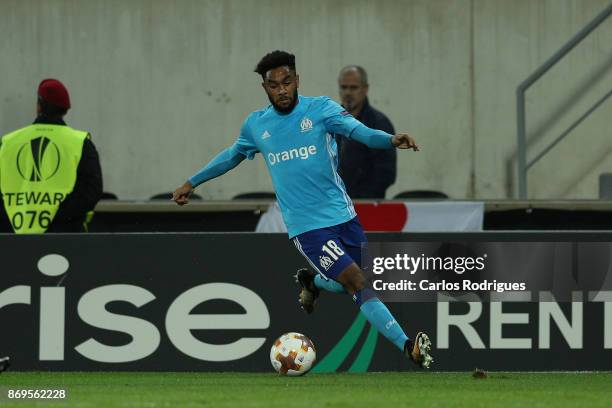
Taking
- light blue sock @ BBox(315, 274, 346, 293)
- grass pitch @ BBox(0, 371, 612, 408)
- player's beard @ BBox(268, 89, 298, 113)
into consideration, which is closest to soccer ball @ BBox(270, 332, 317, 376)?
grass pitch @ BBox(0, 371, 612, 408)

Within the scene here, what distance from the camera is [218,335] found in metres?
9.71

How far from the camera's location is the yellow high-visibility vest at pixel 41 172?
9977mm

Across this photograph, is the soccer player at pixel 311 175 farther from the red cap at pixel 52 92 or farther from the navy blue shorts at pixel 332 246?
the red cap at pixel 52 92

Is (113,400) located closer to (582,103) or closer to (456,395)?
(456,395)

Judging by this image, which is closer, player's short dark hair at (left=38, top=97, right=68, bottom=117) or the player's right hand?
the player's right hand

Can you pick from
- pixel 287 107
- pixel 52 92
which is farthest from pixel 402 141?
pixel 52 92

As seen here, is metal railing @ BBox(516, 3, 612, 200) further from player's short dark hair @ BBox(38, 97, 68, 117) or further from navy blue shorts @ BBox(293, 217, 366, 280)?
player's short dark hair @ BBox(38, 97, 68, 117)

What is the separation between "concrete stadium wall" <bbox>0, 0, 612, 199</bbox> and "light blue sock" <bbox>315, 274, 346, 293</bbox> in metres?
5.31

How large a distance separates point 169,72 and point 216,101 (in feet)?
1.87

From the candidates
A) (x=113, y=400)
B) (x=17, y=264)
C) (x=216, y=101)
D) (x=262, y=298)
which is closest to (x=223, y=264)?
(x=262, y=298)

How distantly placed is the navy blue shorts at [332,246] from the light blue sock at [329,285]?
181 millimetres

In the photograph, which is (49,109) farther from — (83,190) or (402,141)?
(402,141)

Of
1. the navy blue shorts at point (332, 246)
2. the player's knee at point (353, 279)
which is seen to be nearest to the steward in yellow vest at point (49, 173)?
the navy blue shorts at point (332, 246)

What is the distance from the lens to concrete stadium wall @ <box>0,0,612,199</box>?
47.5 ft
